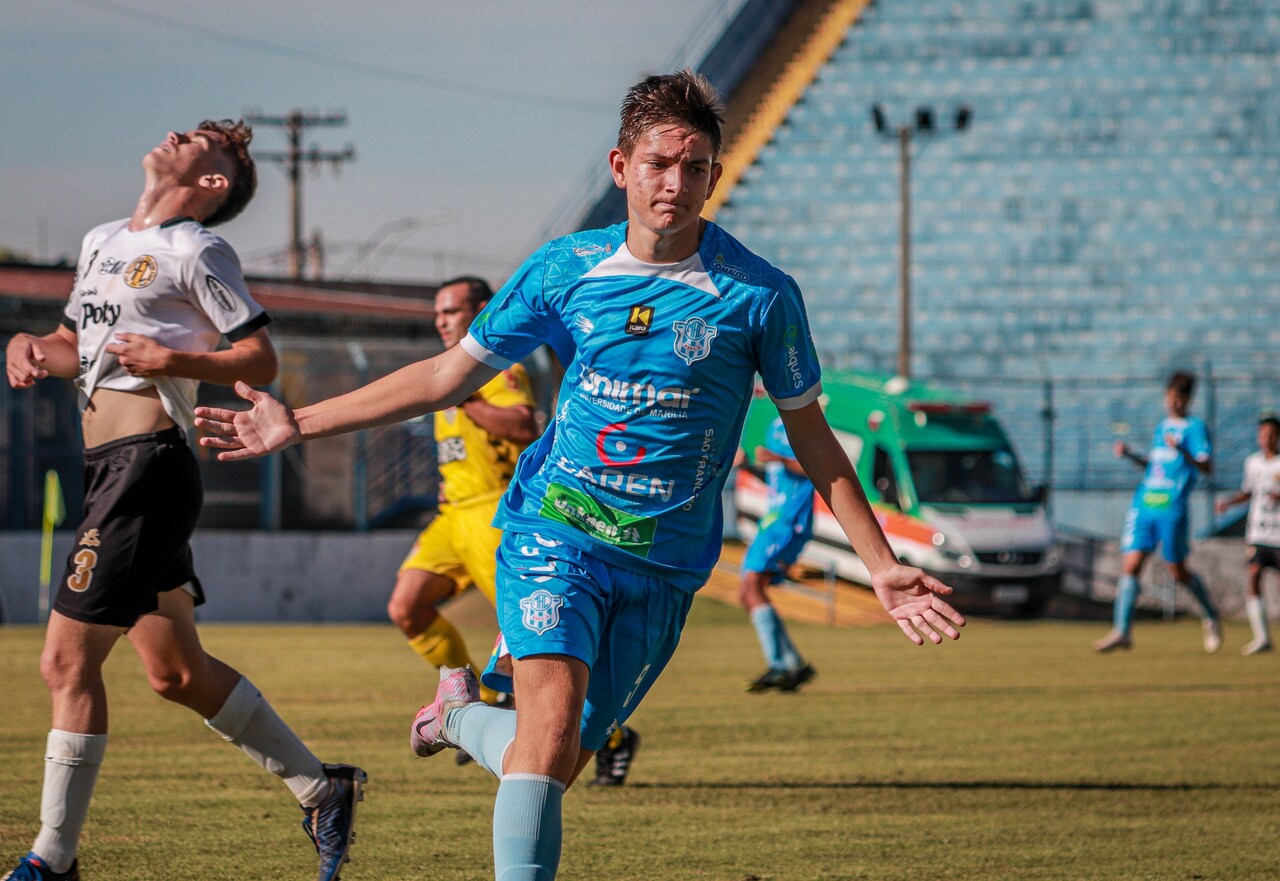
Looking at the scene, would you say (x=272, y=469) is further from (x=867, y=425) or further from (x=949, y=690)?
(x=949, y=690)

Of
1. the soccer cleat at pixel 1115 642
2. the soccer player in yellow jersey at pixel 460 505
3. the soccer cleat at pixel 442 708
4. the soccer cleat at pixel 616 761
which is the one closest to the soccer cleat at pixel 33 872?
the soccer cleat at pixel 442 708

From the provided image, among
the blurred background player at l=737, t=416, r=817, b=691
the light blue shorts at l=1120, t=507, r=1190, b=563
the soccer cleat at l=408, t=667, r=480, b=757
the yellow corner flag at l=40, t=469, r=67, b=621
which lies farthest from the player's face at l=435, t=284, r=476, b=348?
the yellow corner flag at l=40, t=469, r=67, b=621

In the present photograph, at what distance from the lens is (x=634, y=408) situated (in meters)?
3.95

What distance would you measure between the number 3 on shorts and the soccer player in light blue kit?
11247 mm

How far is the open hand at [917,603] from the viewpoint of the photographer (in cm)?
371

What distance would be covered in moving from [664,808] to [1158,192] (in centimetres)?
2683

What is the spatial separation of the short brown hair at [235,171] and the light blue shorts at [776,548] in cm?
615

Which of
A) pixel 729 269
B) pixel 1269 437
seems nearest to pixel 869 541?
pixel 729 269

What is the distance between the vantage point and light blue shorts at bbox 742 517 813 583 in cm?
1075

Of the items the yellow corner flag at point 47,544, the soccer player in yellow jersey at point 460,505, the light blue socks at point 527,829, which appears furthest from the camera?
the yellow corner flag at point 47,544

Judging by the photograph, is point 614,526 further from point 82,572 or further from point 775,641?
point 775,641

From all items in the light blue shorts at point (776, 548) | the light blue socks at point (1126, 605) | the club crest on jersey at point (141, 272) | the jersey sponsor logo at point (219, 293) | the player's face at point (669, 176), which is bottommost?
the light blue socks at point (1126, 605)

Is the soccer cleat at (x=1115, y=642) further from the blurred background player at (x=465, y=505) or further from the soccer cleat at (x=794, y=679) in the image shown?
the blurred background player at (x=465, y=505)

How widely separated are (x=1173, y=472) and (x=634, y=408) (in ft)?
38.5
